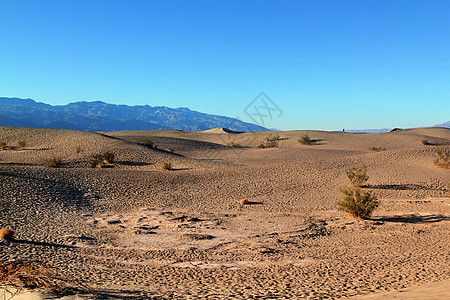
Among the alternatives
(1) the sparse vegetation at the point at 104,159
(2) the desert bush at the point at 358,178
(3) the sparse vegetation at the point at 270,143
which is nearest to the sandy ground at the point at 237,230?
(2) the desert bush at the point at 358,178

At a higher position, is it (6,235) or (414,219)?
(414,219)

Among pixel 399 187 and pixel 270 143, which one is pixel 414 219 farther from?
pixel 270 143

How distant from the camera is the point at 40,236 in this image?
10156 mm

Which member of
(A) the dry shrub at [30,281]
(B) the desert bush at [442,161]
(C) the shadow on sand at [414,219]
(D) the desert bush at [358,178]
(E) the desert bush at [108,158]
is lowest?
(C) the shadow on sand at [414,219]

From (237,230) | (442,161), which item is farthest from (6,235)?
(442,161)

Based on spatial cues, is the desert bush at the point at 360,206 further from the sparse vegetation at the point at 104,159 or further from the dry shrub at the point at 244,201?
the sparse vegetation at the point at 104,159

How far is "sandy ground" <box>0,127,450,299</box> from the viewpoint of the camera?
680cm

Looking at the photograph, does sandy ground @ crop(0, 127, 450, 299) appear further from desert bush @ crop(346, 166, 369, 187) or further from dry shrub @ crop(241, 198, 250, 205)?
desert bush @ crop(346, 166, 369, 187)

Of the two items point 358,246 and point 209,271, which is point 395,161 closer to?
point 358,246

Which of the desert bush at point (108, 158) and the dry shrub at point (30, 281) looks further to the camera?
the desert bush at point (108, 158)

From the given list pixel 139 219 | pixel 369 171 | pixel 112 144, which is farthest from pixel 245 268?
pixel 112 144

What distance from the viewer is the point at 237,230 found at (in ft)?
38.0

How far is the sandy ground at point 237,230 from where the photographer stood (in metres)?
6.80

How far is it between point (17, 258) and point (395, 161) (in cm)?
2179
